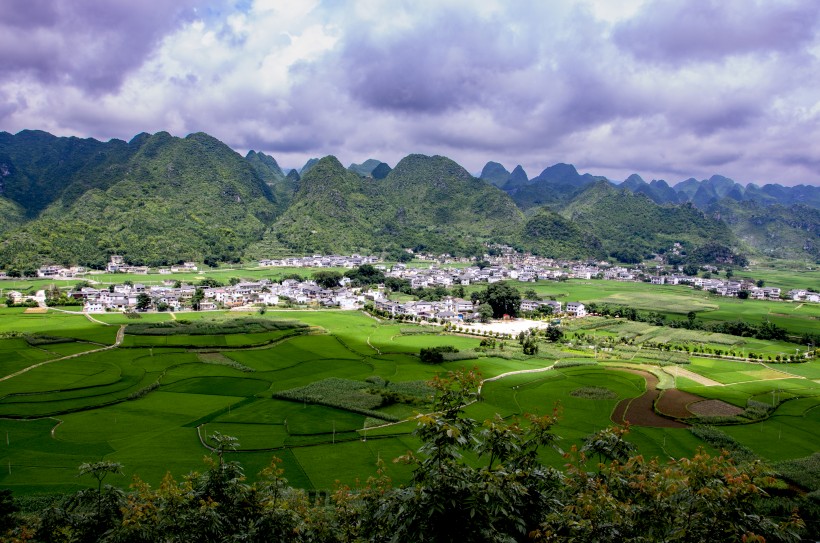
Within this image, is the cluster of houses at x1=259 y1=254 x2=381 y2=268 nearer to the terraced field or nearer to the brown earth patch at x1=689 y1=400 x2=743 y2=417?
the terraced field

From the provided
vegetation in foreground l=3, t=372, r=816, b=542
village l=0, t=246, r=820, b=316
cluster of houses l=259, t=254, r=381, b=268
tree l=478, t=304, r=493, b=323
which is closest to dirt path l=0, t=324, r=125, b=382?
village l=0, t=246, r=820, b=316

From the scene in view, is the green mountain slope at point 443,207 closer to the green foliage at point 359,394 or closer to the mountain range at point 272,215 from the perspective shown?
the mountain range at point 272,215

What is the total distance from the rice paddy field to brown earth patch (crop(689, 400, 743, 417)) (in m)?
0.91

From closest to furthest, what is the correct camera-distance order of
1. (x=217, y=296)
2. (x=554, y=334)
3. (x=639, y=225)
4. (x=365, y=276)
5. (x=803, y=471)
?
1. (x=803, y=471)
2. (x=554, y=334)
3. (x=217, y=296)
4. (x=365, y=276)
5. (x=639, y=225)

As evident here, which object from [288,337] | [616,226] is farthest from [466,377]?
[616,226]

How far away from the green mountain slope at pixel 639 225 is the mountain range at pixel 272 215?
21.4 inches

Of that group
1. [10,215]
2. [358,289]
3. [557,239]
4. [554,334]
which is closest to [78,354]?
[554,334]

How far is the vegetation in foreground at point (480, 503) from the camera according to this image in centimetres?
612

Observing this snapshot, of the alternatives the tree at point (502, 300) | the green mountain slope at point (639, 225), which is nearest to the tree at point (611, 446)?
the tree at point (502, 300)

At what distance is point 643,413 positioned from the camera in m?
30.3

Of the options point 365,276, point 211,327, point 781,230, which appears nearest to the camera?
point 211,327

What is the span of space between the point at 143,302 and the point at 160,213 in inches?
2350

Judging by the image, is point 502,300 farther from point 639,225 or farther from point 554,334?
point 639,225

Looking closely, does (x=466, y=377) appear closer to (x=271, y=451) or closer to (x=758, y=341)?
(x=271, y=451)
